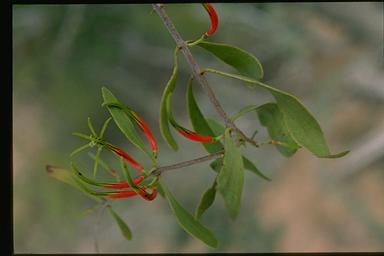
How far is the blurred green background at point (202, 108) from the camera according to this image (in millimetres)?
1143

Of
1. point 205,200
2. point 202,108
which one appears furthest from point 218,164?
point 202,108

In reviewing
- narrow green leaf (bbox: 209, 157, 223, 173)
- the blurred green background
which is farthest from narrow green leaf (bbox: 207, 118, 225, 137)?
the blurred green background

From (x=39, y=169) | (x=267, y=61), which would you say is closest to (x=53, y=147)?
(x=39, y=169)

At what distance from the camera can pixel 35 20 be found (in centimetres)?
114

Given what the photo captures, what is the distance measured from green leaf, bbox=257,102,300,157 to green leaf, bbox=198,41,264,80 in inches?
1.7

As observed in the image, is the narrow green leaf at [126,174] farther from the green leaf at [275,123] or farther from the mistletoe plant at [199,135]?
the green leaf at [275,123]

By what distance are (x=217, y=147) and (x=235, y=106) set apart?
2.49ft

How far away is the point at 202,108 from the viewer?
115 centimetres

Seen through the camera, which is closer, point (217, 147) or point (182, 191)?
point (217, 147)

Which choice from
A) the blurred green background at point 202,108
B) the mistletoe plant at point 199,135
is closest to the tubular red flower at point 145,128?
the mistletoe plant at point 199,135

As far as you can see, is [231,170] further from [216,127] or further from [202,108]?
[202,108]

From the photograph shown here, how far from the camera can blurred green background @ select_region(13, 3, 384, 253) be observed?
1143 mm

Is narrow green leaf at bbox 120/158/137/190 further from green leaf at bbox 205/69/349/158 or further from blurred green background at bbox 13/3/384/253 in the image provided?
blurred green background at bbox 13/3/384/253
